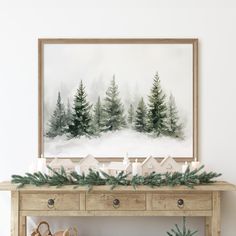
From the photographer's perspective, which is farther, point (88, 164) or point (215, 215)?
point (88, 164)

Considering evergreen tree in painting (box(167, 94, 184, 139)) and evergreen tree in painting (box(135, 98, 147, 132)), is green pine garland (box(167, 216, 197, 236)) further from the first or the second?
evergreen tree in painting (box(135, 98, 147, 132))

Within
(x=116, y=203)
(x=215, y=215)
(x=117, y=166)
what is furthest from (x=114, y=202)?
(x=215, y=215)

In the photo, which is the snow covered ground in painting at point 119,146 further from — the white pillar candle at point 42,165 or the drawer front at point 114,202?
the drawer front at point 114,202

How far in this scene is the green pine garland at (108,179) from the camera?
2.72m

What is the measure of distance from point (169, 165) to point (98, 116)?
62 cm

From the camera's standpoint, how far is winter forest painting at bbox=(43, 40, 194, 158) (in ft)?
10.3

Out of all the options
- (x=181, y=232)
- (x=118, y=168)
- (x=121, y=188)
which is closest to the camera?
(x=121, y=188)

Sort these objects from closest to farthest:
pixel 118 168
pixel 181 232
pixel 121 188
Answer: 1. pixel 121 188
2. pixel 118 168
3. pixel 181 232

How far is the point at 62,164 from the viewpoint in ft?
9.47

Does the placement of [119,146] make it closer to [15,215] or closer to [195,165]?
[195,165]

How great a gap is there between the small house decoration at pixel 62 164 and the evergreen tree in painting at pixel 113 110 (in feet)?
1.26

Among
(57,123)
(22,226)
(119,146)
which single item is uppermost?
(57,123)

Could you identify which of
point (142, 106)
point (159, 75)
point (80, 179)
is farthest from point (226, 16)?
point (80, 179)

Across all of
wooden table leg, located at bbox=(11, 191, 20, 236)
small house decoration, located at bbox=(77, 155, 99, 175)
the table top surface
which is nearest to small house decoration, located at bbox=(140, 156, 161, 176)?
the table top surface
